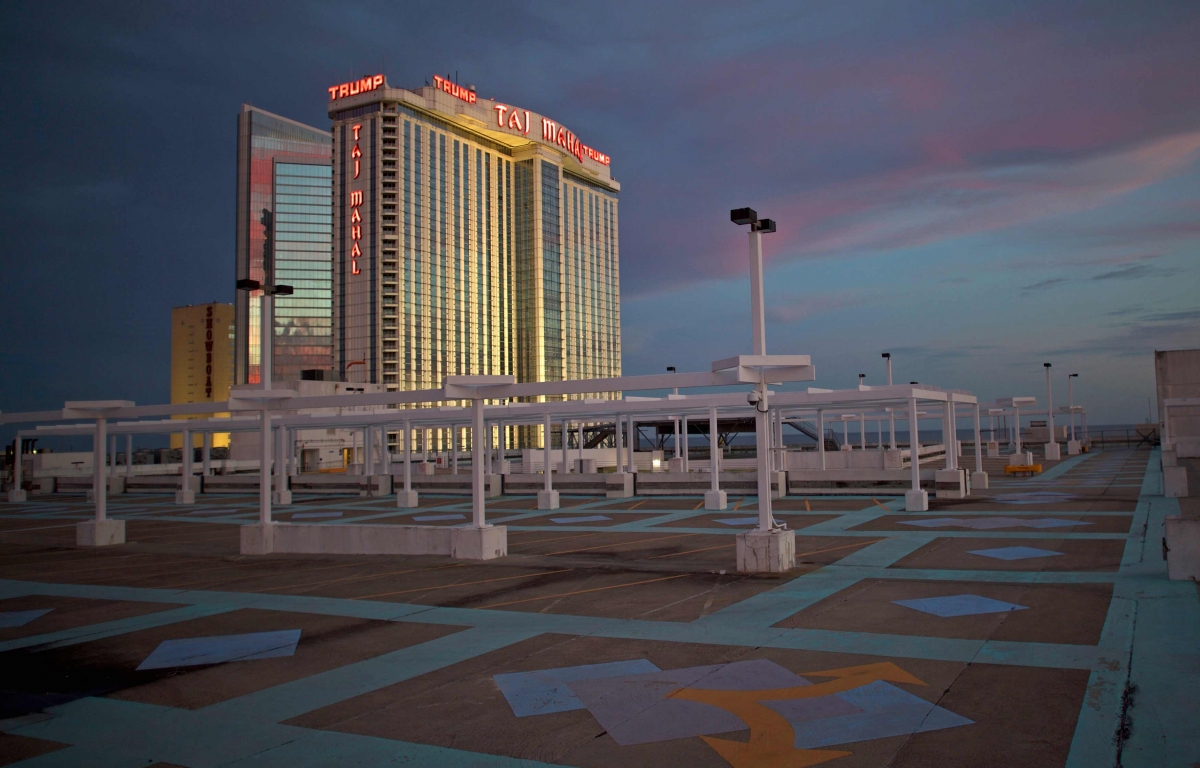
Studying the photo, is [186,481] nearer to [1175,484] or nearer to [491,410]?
[491,410]

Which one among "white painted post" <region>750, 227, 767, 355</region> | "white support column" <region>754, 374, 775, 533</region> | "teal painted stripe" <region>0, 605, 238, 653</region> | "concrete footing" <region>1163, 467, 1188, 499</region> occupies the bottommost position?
"teal painted stripe" <region>0, 605, 238, 653</region>

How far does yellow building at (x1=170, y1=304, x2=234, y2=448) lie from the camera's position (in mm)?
173500

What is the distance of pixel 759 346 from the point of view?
1475 centimetres

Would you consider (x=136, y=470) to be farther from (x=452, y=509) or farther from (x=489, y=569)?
(x=489, y=569)

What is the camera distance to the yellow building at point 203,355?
174 m

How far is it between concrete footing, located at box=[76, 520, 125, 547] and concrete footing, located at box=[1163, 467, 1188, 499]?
31.2 meters

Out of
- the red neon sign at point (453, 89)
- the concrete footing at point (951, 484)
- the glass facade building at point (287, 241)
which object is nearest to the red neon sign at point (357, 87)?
the red neon sign at point (453, 89)

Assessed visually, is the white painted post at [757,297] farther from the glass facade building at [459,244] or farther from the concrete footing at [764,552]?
the glass facade building at [459,244]

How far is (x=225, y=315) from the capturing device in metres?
175

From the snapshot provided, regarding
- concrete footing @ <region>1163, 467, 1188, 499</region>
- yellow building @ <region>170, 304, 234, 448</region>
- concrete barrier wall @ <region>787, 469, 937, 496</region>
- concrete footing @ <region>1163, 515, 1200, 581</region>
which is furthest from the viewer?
yellow building @ <region>170, 304, 234, 448</region>

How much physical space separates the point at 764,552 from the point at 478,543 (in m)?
6.15

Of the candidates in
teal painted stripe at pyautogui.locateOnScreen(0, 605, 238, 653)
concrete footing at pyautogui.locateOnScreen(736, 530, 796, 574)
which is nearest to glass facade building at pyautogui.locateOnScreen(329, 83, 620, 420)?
teal painted stripe at pyautogui.locateOnScreen(0, 605, 238, 653)

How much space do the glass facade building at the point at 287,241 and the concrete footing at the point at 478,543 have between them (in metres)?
132

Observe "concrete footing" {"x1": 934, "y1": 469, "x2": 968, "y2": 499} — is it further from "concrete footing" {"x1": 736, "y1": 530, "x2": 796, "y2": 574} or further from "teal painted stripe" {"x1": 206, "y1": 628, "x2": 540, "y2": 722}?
"teal painted stripe" {"x1": 206, "y1": 628, "x2": 540, "y2": 722}
